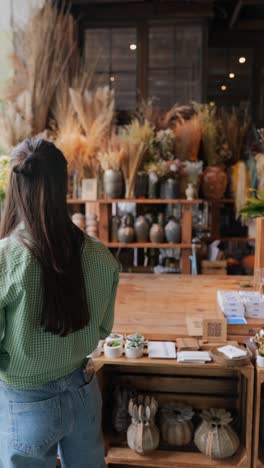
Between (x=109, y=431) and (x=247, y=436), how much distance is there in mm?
670

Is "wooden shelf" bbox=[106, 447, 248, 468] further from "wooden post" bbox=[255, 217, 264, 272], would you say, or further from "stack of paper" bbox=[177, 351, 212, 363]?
"wooden post" bbox=[255, 217, 264, 272]

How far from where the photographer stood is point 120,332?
2137 mm

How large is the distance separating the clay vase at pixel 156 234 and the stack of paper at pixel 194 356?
2.35m

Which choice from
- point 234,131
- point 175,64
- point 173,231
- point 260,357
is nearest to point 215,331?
Result: point 260,357

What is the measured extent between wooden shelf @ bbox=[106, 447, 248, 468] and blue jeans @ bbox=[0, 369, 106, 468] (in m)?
0.76

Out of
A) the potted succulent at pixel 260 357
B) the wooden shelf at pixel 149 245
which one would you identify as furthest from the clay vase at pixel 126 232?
the potted succulent at pixel 260 357

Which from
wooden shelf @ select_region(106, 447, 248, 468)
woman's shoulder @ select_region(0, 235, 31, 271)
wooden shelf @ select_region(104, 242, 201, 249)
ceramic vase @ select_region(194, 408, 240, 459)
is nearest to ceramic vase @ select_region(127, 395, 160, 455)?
wooden shelf @ select_region(106, 447, 248, 468)

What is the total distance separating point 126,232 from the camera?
13.9ft

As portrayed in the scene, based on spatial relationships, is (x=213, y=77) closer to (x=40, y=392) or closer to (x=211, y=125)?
(x=211, y=125)

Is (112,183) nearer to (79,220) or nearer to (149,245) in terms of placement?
(79,220)

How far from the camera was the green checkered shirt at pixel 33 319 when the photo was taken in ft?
3.72

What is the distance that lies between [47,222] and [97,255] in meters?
0.20

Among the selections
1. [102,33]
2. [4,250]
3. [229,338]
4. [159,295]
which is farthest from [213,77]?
[4,250]

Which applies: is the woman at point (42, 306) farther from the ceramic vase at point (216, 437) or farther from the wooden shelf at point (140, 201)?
the wooden shelf at point (140, 201)
